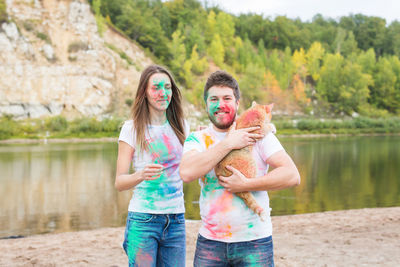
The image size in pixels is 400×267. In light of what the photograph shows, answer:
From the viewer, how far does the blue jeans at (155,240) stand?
354 cm

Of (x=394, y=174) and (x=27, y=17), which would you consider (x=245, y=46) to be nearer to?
(x=27, y=17)

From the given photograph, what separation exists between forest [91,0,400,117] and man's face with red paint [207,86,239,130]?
73.1m

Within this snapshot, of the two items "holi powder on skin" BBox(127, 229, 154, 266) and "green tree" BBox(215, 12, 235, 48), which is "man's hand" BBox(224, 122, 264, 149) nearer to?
"holi powder on skin" BBox(127, 229, 154, 266)

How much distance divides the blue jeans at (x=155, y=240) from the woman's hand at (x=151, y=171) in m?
0.36

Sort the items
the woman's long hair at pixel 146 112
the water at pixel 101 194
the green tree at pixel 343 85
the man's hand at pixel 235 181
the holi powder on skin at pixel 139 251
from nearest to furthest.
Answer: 1. the man's hand at pixel 235 181
2. the holi powder on skin at pixel 139 251
3. the woman's long hair at pixel 146 112
4. the water at pixel 101 194
5. the green tree at pixel 343 85

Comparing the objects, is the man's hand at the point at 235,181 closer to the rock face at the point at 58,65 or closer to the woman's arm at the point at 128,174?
the woman's arm at the point at 128,174

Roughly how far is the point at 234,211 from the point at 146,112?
56.5 inches

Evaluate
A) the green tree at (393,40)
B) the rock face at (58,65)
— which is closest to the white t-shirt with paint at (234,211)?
the rock face at (58,65)

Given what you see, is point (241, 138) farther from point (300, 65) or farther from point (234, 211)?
point (300, 65)

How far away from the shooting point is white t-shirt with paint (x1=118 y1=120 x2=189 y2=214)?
3.63 meters

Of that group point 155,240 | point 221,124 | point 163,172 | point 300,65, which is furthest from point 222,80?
point 300,65

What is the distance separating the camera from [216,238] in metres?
2.89

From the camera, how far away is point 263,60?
340 feet

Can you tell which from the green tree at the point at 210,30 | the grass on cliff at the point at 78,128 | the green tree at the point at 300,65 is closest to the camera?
the grass on cliff at the point at 78,128
